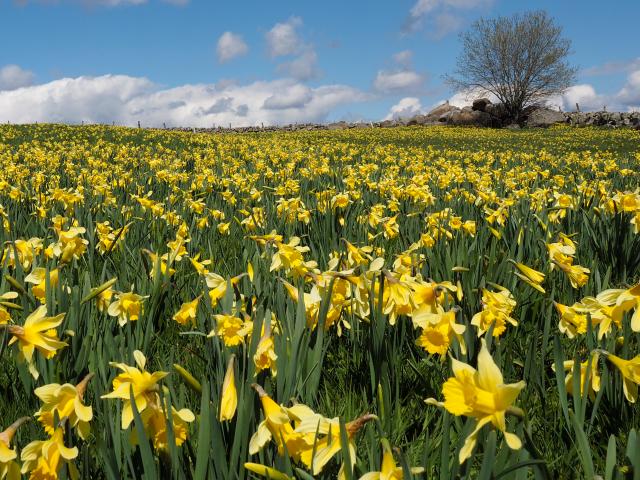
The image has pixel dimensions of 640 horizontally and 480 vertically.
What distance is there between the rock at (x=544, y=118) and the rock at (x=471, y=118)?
121 inches

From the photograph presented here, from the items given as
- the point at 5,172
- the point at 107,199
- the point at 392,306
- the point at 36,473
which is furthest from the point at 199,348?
the point at 5,172

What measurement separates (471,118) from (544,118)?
18.6ft

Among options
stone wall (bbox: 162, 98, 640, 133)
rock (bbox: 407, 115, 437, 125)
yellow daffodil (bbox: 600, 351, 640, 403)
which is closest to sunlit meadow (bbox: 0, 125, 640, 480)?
yellow daffodil (bbox: 600, 351, 640, 403)

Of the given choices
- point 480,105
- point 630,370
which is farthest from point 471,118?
point 630,370

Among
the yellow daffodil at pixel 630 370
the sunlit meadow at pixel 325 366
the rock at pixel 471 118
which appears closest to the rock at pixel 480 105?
the rock at pixel 471 118

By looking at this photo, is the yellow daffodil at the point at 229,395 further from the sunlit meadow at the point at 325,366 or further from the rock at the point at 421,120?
the rock at the point at 421,120

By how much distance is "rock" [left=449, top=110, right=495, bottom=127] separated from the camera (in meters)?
41.4

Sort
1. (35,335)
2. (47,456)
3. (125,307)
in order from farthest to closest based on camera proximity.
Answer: (125,307), (35,335), (47,456)

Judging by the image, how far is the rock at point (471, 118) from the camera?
4144cm

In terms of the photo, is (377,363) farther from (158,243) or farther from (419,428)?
(158,243)

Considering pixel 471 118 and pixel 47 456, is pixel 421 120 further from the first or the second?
pixel 47 456

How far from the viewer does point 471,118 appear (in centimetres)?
4175

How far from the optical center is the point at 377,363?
165cm

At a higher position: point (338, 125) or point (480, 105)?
point (480, 105)
